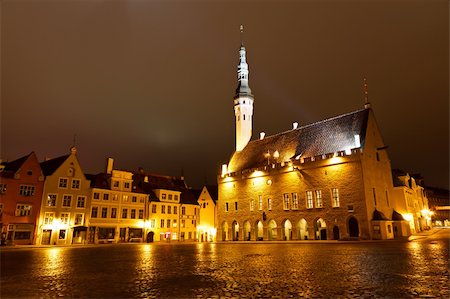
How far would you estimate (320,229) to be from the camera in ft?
129

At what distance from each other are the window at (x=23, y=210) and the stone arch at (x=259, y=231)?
28.6 m

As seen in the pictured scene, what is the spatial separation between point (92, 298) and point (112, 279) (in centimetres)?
258

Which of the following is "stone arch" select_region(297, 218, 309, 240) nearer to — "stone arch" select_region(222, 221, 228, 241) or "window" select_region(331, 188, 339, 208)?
"window" select_region(331, 188, 339, 208)

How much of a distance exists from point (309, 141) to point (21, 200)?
36.0 m

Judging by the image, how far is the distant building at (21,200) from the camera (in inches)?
1383

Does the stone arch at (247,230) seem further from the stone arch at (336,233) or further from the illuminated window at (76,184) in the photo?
the illuminated window at (76,184)

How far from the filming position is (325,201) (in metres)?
38.0

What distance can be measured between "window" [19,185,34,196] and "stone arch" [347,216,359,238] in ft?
120

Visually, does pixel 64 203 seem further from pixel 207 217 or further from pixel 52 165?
pixel 207 217

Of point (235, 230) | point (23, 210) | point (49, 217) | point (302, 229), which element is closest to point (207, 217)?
point (235, 230)

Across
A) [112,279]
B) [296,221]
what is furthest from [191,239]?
[112,279]

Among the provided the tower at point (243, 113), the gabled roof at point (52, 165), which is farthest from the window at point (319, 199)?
the gabled roof at point (52, 165)

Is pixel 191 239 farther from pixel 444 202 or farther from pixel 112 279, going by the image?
pixel 444 202

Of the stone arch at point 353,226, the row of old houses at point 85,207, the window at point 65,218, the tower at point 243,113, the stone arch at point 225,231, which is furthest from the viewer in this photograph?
the tower at point 243,113
